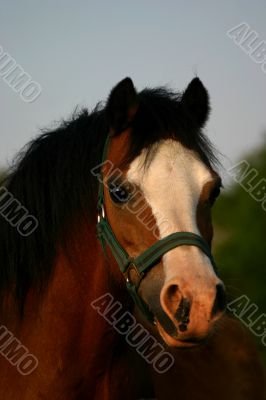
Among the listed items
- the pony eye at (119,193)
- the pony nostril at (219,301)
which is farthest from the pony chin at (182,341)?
the pony eye at (119,193)

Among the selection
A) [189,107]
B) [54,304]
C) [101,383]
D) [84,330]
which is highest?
[189,107]

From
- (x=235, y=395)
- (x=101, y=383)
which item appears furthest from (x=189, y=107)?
(x=235, y=395)

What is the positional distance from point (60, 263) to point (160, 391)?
1.39 m

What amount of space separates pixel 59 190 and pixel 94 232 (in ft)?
1.15

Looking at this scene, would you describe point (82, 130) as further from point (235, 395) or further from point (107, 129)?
point (235, 395)

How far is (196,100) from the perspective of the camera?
13.9 ft

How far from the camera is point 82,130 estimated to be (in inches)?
163

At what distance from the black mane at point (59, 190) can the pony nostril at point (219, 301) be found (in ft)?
3.05

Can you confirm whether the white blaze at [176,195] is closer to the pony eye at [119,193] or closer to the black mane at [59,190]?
the pony eye at [119,193]

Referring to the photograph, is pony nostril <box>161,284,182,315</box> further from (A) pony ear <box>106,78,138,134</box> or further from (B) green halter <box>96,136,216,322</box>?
(A) pony ear <box>106,78,138,134</box>

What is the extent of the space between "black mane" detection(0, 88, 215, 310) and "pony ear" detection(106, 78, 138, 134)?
0.20ft

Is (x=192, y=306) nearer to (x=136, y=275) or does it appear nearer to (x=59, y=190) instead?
(x=136, y=275)

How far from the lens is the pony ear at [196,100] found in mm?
4227

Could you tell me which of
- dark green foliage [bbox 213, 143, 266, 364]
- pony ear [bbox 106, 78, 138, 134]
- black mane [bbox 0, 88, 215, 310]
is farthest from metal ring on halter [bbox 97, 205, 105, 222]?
dark green foliage [bbox 213, 143, 266, 364]
